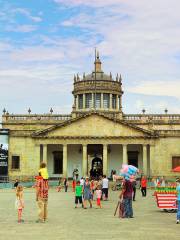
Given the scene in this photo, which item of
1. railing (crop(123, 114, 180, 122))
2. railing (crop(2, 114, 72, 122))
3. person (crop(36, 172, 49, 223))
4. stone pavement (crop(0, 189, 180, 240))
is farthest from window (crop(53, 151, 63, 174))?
person (crop(36, 172, 49, 223))

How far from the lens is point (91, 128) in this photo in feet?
197

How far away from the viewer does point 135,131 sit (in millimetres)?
59375

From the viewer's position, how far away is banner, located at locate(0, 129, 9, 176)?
5781cm

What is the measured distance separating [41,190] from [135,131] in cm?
4089

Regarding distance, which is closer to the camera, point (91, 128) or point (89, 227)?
point (89, 227)

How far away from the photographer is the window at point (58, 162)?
63.1 meters

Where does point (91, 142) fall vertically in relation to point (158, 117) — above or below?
below

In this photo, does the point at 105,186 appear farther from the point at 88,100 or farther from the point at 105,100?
the point at 88,100

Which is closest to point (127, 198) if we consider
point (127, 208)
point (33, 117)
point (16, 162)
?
point (127, 208)

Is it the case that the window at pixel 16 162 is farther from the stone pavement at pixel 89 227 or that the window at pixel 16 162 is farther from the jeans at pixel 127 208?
the jeans at pixel 127 208

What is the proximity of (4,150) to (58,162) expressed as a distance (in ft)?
24.3

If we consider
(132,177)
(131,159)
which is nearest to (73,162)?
(131,159)

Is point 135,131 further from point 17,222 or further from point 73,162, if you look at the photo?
point 17,222

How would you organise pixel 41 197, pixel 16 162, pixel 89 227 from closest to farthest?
1. pixel 89 227
2. pixel 41 197
3. pixel 16 162
